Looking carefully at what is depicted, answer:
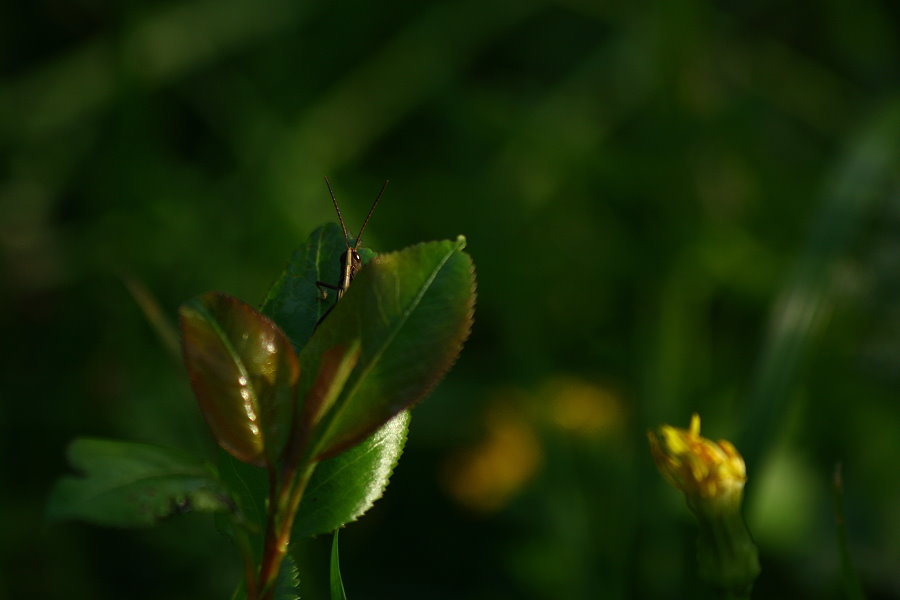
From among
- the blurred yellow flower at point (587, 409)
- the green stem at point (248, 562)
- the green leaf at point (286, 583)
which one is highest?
the green stem at point (248, 562)

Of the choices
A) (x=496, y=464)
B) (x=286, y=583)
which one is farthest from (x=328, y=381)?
(x=496, y=464)

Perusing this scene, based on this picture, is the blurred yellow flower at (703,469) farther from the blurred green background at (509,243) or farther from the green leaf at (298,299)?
the blurred green background at (509,243)

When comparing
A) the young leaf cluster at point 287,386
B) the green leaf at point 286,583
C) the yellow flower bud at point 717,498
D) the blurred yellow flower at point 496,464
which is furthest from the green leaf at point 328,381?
the blurred yellow flower at point 496,464

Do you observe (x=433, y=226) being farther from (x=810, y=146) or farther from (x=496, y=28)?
(x=810, y=146)

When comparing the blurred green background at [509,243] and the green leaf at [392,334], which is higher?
the green leaf at [392,334]

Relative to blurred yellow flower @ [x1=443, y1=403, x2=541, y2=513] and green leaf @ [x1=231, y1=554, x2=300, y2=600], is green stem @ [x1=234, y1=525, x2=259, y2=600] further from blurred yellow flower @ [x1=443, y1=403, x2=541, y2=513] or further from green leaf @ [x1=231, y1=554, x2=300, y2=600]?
blurred yellow flower @ [x1=443, y1=403, x2=541, y2=513]

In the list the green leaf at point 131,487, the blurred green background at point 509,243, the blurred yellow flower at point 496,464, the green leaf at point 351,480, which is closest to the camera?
the green leaf at point 131,487

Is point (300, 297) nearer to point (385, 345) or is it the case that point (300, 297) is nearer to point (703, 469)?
point (385, 345)

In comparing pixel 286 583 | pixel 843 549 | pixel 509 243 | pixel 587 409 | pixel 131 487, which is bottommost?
pixel 587 409
